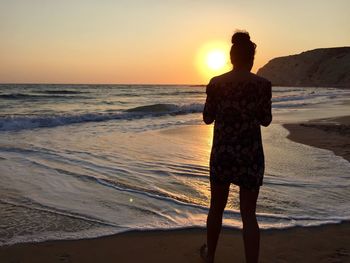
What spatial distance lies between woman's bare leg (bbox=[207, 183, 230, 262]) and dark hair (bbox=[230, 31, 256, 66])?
0.97 metres

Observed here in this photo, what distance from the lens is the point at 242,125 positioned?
3.18m

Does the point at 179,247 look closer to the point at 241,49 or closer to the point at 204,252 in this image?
the point at 204,252

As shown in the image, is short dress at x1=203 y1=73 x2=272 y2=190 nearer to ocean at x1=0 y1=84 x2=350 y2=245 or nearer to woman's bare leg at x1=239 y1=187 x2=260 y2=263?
woman's bare leg at x1=239 y1=187 x2=260 y2=263

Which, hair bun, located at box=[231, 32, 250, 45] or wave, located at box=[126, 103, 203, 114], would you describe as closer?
hair bun, located at box=[231, 32, 250, 45]

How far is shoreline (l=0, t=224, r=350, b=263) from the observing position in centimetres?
366

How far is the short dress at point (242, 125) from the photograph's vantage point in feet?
10.4

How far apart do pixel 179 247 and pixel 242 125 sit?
54.5 inches

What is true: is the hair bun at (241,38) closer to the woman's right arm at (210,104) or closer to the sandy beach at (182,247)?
the woman's right arm at (210,104)

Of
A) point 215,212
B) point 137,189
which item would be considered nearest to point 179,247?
point 215,212

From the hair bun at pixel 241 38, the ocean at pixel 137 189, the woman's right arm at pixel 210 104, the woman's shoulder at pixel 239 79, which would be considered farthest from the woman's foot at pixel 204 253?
the hair bun at pixel 241 38

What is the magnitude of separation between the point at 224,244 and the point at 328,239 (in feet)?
3.29

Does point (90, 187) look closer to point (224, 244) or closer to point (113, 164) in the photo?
point (113, 164)

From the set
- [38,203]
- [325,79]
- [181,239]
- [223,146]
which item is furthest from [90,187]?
[325,79]

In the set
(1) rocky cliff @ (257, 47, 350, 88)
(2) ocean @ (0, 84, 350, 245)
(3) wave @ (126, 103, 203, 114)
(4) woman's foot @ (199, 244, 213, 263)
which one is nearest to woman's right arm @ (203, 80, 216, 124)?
(4) woman's foot @ (199, 244, 213, 263)
